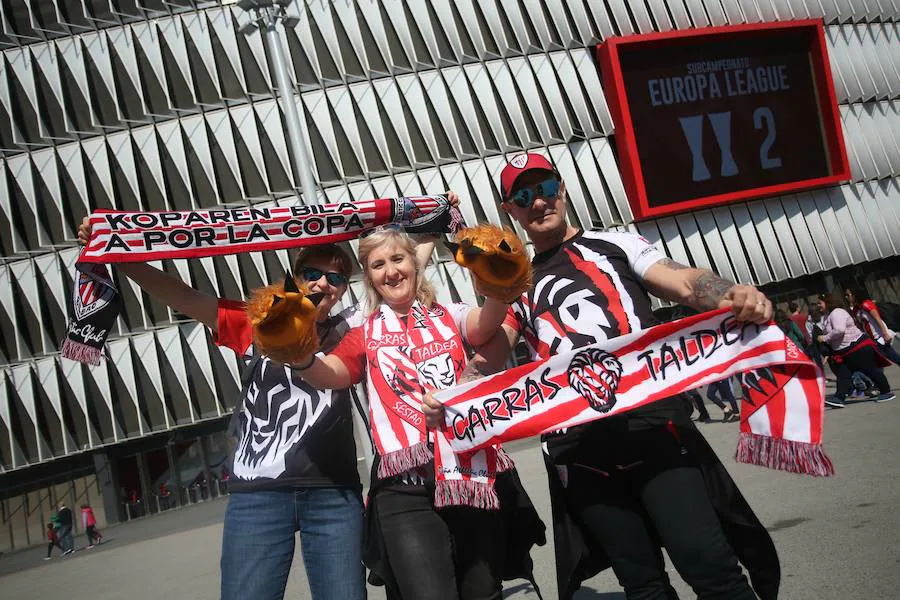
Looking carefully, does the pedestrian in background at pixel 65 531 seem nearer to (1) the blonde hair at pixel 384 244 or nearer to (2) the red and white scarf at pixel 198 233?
(2) the red and white scarf at pixel 198 233

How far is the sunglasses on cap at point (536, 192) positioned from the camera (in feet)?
10.8

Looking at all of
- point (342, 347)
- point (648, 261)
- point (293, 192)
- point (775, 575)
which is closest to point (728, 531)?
point (775, 575)

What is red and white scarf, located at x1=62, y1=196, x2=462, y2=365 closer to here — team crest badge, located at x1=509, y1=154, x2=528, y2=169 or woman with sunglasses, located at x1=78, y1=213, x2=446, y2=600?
woman with sunglasses, located at x1=78, y1=213, x2=446, y2=600

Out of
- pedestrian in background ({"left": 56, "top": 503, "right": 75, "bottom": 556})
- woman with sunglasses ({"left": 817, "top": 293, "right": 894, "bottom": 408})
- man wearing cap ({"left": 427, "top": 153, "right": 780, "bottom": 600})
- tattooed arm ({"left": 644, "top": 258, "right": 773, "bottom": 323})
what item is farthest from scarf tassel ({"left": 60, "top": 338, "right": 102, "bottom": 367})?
pedestrian in background ({"left": 56, "top": 503, "right": 75, "bottom": 556})

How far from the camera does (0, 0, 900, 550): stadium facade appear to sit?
29.8m

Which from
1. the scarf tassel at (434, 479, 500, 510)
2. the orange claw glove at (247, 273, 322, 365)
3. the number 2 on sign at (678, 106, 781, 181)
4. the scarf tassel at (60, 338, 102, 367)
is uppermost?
the number 2 on sign at (678, 106, 781, 181)

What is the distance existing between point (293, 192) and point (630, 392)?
94.1ft

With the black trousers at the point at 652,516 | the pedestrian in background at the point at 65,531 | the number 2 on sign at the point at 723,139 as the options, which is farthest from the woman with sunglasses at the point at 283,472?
the number 2 on sign at the point at 723,139

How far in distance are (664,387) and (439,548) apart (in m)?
1.17

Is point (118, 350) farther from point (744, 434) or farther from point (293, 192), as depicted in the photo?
point (744, 434)

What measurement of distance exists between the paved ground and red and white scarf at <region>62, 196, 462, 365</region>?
2.72 m

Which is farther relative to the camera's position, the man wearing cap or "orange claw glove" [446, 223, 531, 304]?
the man wearing cap

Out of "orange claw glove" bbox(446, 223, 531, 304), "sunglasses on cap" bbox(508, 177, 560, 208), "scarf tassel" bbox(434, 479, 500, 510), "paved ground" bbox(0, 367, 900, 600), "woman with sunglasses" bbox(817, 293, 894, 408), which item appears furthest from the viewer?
"woman with sunglasses" bbox(817, 293, 894, 408)

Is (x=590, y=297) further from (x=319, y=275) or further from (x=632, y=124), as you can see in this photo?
(x=632, y=124)
